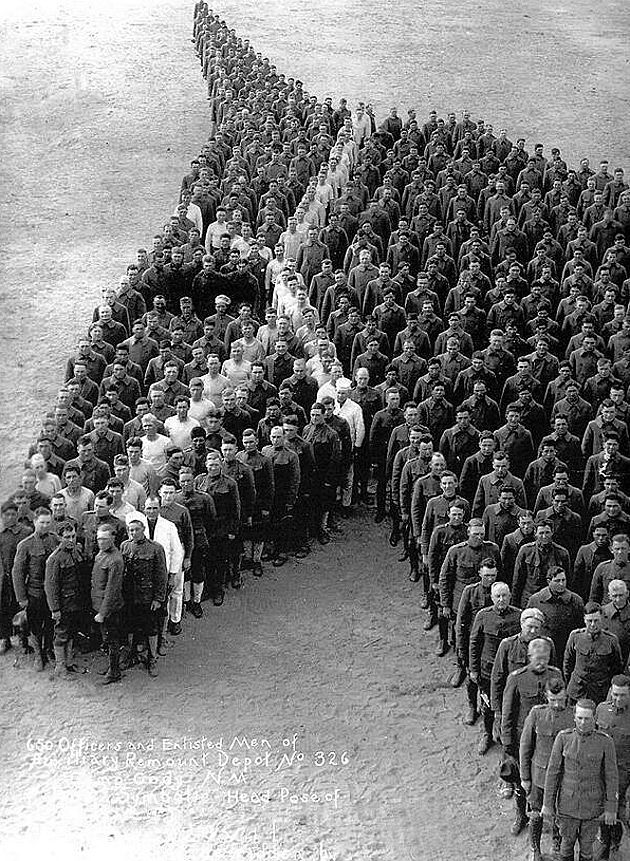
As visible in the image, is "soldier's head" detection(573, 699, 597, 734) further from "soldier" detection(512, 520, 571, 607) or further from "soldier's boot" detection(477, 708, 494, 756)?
"soldier" detection(512, 520, 571, 607)

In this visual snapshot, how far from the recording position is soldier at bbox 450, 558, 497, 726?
8.88 m

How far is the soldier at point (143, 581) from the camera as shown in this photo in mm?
9391

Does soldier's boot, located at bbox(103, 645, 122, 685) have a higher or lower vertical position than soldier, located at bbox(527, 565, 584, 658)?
lower

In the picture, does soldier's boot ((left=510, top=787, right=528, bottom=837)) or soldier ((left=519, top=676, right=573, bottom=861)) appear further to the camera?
soldier's boot ((left=510, top=787, right=528, bottom=837))

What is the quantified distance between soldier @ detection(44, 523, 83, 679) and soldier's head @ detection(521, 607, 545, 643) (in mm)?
3399

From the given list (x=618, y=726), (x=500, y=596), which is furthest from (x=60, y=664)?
(x=618, y=726)

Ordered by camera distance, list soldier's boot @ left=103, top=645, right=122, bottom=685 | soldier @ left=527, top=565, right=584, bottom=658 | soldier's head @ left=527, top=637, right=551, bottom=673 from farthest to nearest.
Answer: soldier's boot @ left=103, top=645, right=122, bottom=685, soldier @ left=527, top=565, right=584, bottom=658, soldier's head @ left=527, top=637, right=551, bottom=673

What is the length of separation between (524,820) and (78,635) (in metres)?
3.85

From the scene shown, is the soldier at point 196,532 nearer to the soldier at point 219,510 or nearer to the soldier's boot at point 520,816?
the soldier at point 219,510

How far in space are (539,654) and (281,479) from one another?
12.0ft

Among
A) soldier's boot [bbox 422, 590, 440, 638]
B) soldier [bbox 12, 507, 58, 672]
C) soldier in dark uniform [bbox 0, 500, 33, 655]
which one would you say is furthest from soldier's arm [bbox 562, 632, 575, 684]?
soldier in dark uniform [bbox 0, 500, 33, 655]

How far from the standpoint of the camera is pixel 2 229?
64.2 feet

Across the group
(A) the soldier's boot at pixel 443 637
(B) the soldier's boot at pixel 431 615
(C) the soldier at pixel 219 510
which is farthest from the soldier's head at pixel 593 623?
(C) the soldier at pixel 219 510

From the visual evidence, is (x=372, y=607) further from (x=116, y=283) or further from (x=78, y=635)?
(x=116, y=283)
